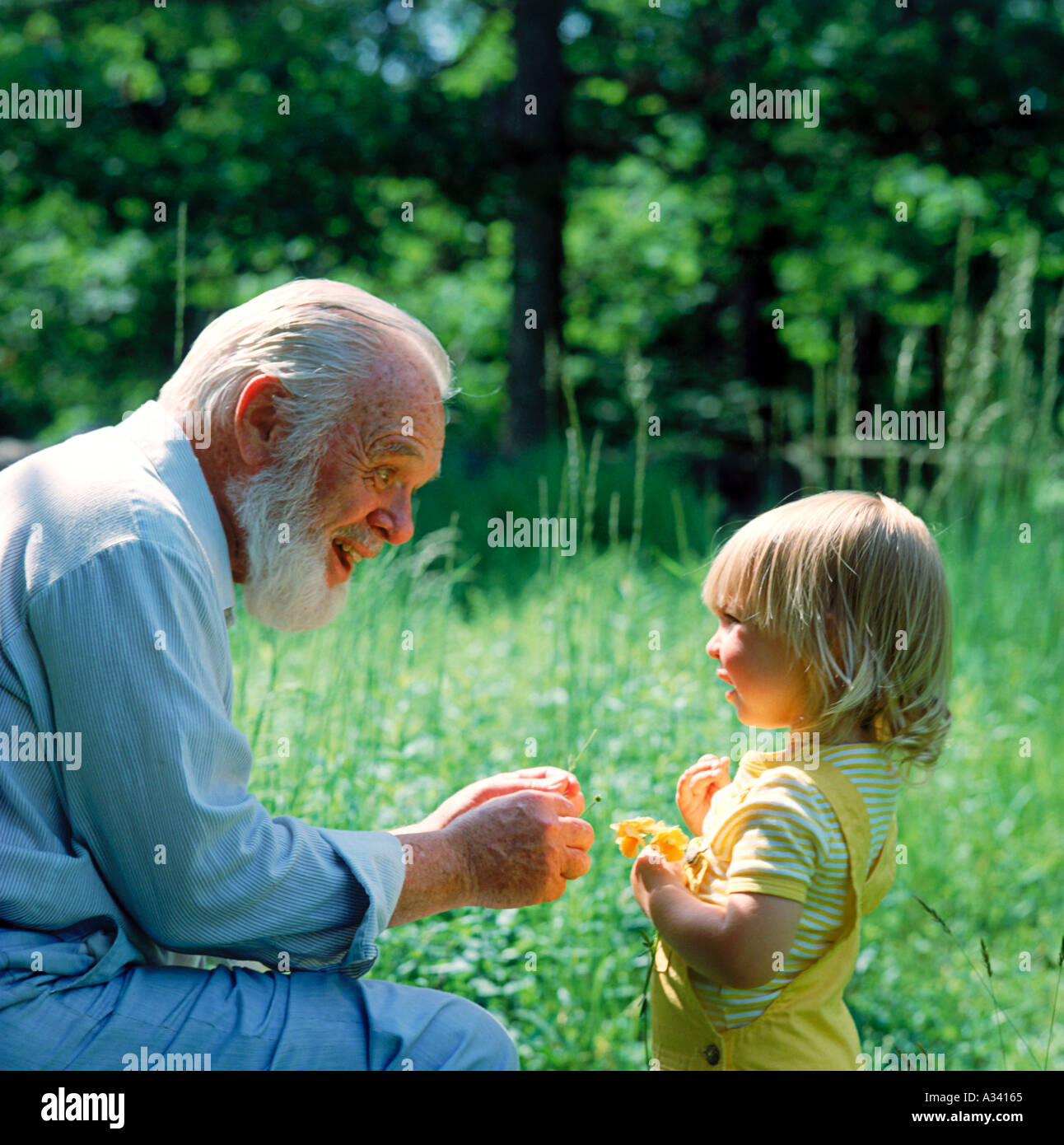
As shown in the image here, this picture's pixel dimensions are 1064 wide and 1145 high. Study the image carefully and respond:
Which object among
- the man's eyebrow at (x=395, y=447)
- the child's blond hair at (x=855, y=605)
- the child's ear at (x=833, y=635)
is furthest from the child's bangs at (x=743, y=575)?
the man's eyebrow at (x=395, y=447)

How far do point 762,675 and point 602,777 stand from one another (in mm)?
1281

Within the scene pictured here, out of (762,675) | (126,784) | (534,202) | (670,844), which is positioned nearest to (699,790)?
(670,844)

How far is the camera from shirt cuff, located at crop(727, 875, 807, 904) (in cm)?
177

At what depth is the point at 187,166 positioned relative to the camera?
8383mm

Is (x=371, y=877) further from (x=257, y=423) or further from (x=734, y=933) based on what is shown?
(x=257, y=423)

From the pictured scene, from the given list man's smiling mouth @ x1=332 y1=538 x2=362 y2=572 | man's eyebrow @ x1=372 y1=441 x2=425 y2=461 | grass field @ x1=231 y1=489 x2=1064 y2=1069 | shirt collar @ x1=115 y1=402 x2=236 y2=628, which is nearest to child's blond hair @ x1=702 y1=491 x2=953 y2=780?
man's eyebrow @ x1=372 y1=441 x2=425 y2=461

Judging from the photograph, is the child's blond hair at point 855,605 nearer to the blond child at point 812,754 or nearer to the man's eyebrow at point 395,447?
the blond child at point 812,754

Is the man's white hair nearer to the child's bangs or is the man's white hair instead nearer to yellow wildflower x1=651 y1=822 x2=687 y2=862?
the child's bangs

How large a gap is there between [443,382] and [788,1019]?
50.6 inches

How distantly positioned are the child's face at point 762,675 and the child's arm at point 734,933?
0.98 feet

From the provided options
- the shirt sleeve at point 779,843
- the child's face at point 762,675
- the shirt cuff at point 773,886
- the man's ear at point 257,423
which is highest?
the man's ear at point 257,423

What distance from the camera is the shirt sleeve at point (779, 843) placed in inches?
70.2

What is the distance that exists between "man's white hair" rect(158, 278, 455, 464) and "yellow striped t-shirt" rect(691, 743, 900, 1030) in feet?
3.11

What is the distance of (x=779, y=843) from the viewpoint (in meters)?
1.81
